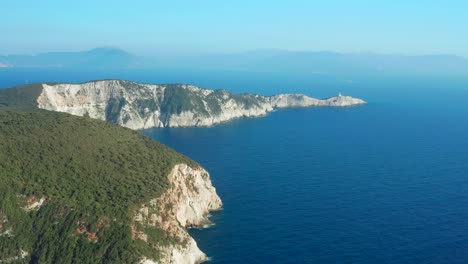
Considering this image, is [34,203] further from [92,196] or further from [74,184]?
[92,196]

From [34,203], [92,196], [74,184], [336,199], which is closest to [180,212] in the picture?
[92,196]

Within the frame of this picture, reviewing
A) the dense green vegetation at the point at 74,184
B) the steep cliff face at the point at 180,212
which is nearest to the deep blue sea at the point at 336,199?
the steep cliff face at the point at 180,212

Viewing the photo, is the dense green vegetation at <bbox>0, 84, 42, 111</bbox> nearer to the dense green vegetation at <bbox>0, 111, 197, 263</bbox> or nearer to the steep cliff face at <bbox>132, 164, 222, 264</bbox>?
the dense green vegetation at <bbox>0, 111, 197, 263</bbox>

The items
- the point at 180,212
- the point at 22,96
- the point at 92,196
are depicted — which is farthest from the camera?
the point at 22,96

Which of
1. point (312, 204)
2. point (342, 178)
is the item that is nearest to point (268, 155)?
point (342, 178)

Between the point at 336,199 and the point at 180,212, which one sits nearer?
the point at 180,212

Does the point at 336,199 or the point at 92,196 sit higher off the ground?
the point at 92,196

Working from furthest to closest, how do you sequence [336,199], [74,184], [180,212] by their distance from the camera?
[336,199] < [180,212] < [74,184]

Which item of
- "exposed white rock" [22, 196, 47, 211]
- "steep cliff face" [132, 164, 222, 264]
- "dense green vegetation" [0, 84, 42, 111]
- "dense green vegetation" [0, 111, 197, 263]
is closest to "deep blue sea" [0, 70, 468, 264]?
"steep cliff face" [132, 164, 222, 264]
